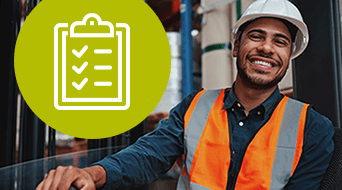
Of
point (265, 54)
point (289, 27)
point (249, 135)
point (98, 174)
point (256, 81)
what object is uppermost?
point (289, 27)

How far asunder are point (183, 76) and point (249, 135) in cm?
172

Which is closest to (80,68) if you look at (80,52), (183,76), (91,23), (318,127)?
(80,52)

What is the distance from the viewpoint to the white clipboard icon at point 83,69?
1.97 m

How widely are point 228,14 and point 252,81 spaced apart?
152 cm

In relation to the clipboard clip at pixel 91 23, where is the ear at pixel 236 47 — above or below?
below

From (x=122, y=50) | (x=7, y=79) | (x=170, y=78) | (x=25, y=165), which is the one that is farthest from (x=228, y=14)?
(x=25, y=165)

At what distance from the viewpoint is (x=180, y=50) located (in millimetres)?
2863

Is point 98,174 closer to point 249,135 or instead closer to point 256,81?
point 249,135

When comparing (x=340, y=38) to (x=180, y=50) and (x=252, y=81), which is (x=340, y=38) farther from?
(x=180, y=50)

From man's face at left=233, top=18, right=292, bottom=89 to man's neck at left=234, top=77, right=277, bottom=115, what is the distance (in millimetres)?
27

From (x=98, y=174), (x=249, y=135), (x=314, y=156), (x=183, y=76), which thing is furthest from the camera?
(x=183, y=76)

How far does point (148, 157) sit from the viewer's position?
114 cm

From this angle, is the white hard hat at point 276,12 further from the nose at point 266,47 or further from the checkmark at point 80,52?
the checkmark at point 80,52

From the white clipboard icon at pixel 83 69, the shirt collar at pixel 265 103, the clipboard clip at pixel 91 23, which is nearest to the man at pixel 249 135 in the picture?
the shirt collar at pixel 265 103
